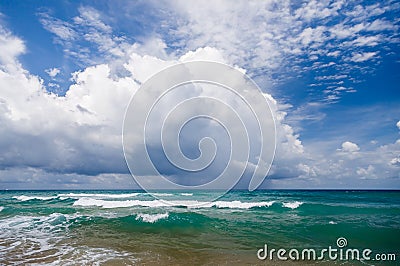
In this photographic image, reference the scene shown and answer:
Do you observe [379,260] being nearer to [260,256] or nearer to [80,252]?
[260,256]

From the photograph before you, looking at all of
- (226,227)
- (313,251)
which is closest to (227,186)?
(313,251)

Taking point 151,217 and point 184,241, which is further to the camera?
point 151,217

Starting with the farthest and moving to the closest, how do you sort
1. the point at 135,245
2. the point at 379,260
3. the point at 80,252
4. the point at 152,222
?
the point at 152,222 < the point at 135,245 < the point at 80,252 < the point at 379,260

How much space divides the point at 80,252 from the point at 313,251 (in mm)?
9357

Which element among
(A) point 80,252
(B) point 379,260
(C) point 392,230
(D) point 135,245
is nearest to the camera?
(B) point 379,260

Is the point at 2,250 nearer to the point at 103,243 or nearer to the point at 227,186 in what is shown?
the point at 103,243

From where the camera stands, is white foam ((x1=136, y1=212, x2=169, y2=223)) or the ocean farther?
white foam ((x1=136, y1=212, x2=169, y2=223))

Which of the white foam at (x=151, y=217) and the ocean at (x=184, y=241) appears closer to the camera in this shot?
the ocean at (x=184, y=241)

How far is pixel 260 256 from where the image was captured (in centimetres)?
1049

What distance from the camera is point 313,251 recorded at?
11.3 m

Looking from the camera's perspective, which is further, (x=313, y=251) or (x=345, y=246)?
(x=345, y=246)

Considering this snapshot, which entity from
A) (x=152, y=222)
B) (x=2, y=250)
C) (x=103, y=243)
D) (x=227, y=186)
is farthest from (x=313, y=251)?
(x=2, y=250)

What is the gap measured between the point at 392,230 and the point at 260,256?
33.4ft

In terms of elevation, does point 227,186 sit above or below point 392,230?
above
